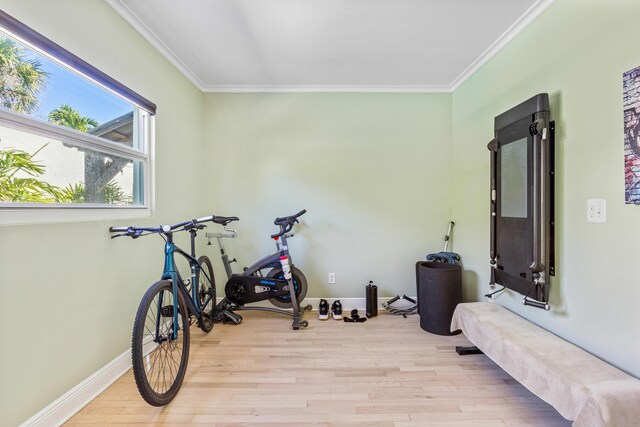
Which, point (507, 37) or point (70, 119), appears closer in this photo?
point (70, 119)

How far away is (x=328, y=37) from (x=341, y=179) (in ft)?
4.58

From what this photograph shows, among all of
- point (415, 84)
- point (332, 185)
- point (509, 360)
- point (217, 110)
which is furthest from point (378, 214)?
point (217, 110)

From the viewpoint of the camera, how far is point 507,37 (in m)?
2.18

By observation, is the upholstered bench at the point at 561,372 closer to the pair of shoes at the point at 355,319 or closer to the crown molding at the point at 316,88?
the pair of shoes at the point at 355,319

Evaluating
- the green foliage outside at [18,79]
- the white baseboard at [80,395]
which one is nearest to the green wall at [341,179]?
the white baseboard at [80,395]

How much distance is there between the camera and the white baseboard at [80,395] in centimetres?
138

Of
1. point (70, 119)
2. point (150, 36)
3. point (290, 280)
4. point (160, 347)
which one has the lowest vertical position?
point (160, 347)

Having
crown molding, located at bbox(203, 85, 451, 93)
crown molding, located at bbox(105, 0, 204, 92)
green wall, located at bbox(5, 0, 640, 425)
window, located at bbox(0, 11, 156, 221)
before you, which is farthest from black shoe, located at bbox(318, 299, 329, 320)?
crown molding, located at bbox(105, 0, 204, 92)

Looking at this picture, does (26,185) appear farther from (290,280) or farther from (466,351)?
(466,351)

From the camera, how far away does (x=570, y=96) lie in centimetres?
164

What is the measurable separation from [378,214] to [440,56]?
64.0 inches

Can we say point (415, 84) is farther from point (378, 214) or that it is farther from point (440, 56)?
point (378, 214)

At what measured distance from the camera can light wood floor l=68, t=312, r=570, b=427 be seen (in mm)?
1508

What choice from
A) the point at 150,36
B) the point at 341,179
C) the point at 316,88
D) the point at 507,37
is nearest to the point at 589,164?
the point at 507,37
